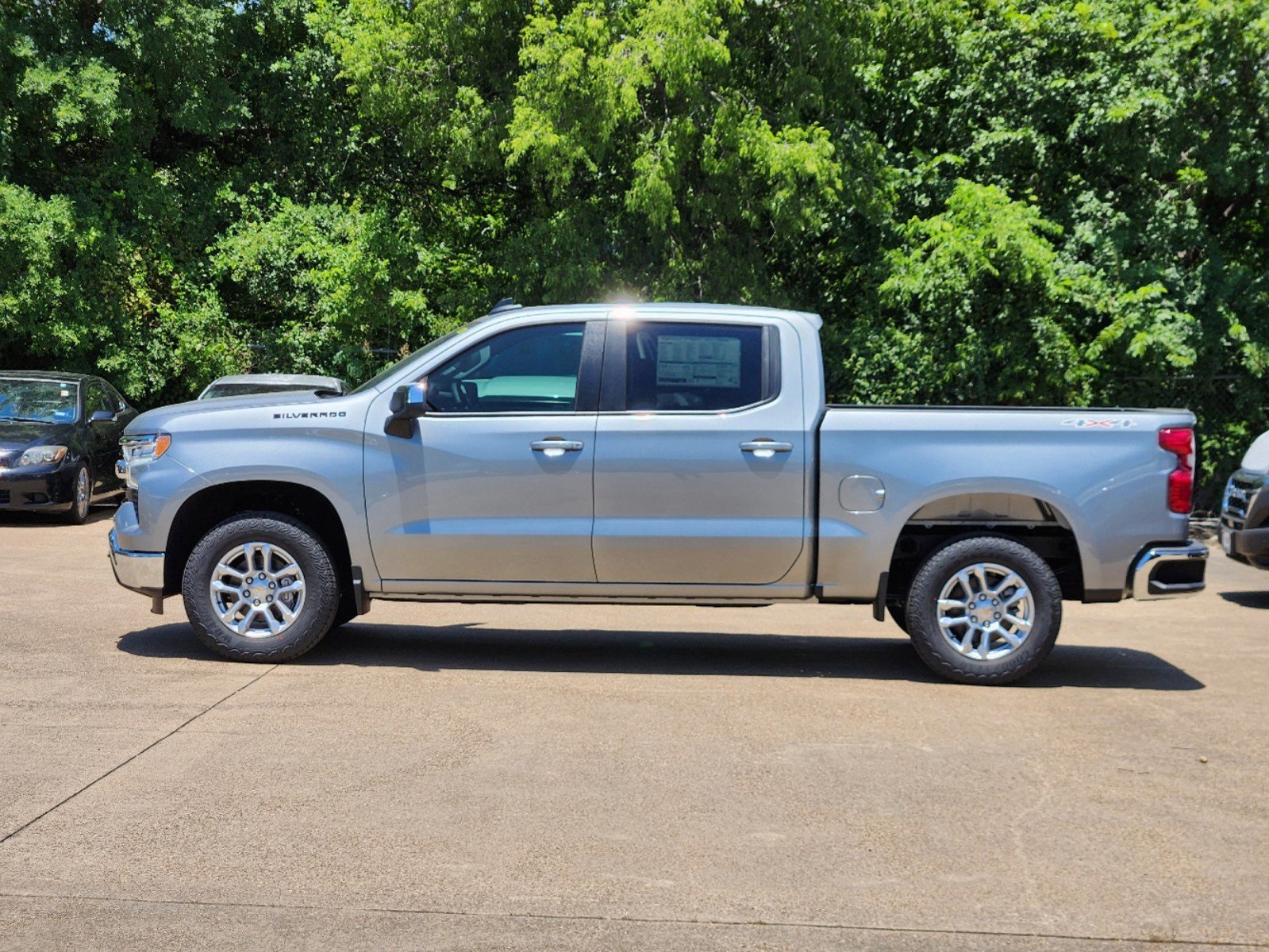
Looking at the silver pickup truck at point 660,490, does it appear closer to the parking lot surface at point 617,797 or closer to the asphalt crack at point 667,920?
the parking lot surface at point 617,797

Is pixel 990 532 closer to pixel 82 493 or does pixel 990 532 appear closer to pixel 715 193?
pixel 82 493

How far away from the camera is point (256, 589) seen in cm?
830

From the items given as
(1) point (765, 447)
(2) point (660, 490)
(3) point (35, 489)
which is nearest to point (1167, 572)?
(1) point (765, 447)

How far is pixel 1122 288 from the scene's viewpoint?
18.4 meters

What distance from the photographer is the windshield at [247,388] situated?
57.6ft

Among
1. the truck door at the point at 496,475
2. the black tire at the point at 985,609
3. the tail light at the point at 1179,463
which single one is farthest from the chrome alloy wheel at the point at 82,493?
the tail light at the point at 1179,463

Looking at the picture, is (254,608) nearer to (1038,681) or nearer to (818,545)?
(818,545)

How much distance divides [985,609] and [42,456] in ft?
37.1

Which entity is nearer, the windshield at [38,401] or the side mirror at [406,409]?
the side mirror at [406,409]

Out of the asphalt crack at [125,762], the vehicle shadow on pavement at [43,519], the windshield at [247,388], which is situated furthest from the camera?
the windshield at [247,388]

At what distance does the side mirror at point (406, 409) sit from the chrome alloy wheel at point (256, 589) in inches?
36.3

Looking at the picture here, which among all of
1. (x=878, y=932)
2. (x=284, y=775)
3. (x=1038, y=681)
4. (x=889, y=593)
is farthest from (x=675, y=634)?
(x=878, y=932)

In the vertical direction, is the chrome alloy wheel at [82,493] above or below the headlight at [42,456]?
below

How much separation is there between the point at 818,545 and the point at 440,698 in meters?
2.19
